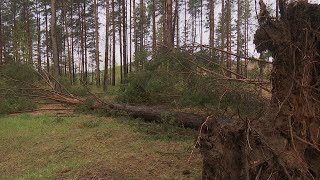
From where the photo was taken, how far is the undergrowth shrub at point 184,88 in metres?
6.09

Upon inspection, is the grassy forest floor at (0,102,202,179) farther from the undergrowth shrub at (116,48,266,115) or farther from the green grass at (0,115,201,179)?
the undergrowth shrub at (116,48,266,115)

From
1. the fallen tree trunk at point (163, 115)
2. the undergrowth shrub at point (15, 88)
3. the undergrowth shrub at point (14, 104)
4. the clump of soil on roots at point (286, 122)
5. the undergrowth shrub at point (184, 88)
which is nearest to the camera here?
the clump of soil on roots at point (286, 122)

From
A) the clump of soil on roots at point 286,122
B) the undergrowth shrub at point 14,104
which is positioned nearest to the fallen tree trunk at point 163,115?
the clump of soil on roots at point 286,122

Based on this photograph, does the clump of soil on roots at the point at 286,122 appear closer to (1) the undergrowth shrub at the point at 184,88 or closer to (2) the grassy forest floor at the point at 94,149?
(1) the undergrowth shrub at the point at 184,88

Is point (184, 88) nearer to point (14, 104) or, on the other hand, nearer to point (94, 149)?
point (94, 149)

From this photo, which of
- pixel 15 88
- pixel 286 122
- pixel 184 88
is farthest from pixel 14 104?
pixel 286 122

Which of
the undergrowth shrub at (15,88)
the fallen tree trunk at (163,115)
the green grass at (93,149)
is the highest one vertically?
the undergrowth shrub at (15,88)

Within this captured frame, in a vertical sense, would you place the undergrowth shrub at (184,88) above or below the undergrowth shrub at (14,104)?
above

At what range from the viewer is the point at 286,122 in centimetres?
399

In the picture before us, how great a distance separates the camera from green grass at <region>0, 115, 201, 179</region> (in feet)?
17.7

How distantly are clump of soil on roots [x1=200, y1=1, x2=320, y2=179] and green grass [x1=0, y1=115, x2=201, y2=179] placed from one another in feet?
4.06

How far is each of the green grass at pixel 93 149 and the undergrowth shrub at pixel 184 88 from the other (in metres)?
1.08

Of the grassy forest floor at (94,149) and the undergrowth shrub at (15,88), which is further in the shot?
the undergrowth shrub at (15,88)

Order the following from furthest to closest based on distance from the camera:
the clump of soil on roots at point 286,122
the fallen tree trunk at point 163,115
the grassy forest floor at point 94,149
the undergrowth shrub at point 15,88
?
the undergrowth shrub at point 15,88 → the fallen tree trunk at point 163,115 → the grassy forest floor at point 94,149 → the clump of soil on roots at point 286,122
